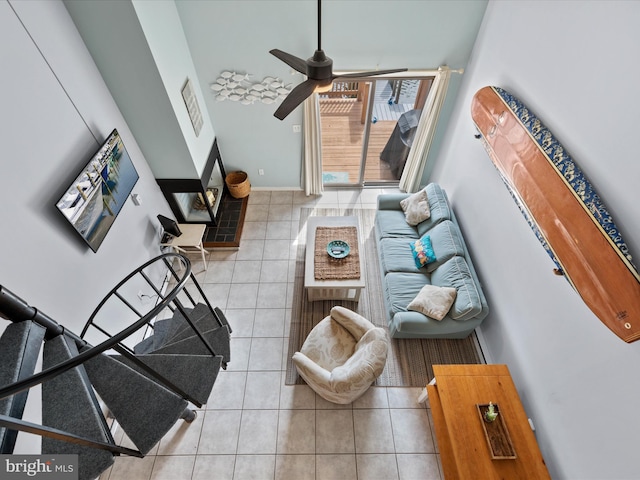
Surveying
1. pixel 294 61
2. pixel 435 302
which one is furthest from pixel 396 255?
pixel 294 61

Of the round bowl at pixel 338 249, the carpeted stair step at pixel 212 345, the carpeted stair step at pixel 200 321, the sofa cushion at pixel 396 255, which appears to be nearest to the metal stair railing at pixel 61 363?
the carpeted stair step at pixel 212 345

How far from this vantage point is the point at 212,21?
380 centimetres

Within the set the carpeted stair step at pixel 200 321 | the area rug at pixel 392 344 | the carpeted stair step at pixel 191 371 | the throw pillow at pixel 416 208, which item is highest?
the throw pillow at pixel 416 208

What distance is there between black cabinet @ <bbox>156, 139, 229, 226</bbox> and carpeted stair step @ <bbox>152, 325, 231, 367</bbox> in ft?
8.37

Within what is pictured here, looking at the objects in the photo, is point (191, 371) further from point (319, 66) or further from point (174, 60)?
point (174, 60)

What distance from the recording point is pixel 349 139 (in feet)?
18.3

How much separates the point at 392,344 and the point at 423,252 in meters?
1.19

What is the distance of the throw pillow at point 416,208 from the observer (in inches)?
176

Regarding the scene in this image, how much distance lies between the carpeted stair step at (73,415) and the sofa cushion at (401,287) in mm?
2847

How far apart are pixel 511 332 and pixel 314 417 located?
2.18m

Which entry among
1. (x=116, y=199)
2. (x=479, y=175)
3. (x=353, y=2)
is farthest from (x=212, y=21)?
(x=479, y=175)

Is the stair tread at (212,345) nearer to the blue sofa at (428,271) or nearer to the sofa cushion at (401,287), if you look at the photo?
A: the blue sofa at (428,271)

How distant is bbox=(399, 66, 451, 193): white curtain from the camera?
4.31 meters

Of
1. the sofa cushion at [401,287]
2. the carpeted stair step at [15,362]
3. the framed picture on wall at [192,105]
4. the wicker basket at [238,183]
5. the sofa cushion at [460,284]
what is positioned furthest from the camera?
the wicker basket at [238,183]
